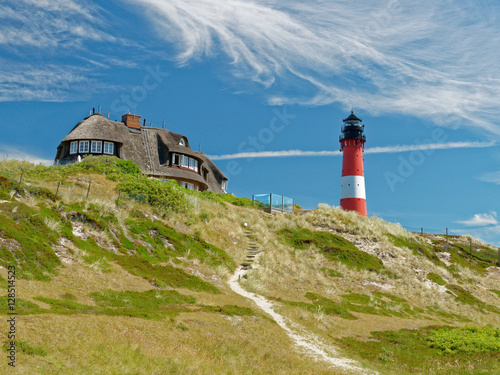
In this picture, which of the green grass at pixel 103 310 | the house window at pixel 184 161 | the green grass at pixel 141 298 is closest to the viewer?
the green grass at pixel 103 310

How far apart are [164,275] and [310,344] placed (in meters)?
8.84

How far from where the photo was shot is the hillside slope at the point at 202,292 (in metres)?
13.3

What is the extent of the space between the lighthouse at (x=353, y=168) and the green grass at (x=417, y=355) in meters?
38.6

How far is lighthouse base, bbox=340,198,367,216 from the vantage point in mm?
61031

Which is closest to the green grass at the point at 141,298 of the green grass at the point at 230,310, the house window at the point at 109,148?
the green grass at the point at 230,310

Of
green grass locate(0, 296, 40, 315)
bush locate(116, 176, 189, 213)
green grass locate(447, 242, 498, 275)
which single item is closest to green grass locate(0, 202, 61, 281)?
green grass locate(0, 296, 40, 315)

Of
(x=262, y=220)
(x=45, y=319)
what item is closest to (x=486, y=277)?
(x=262, y=220)

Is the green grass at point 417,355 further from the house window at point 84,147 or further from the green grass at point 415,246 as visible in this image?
the house window at point 84,147

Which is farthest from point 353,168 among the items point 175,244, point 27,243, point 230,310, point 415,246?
point 27,243

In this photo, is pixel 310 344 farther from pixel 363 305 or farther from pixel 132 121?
pixel 132 121

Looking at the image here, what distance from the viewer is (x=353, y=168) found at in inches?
2456

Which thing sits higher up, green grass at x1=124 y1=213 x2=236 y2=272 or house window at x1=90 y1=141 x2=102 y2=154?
house window at x1=90 y1=141 x2=102 y2=154

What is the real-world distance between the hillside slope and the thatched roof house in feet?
26.2

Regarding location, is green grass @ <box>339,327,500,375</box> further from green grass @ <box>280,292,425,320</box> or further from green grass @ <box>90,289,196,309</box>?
green grass @ <box>90,289,196,309</box>
